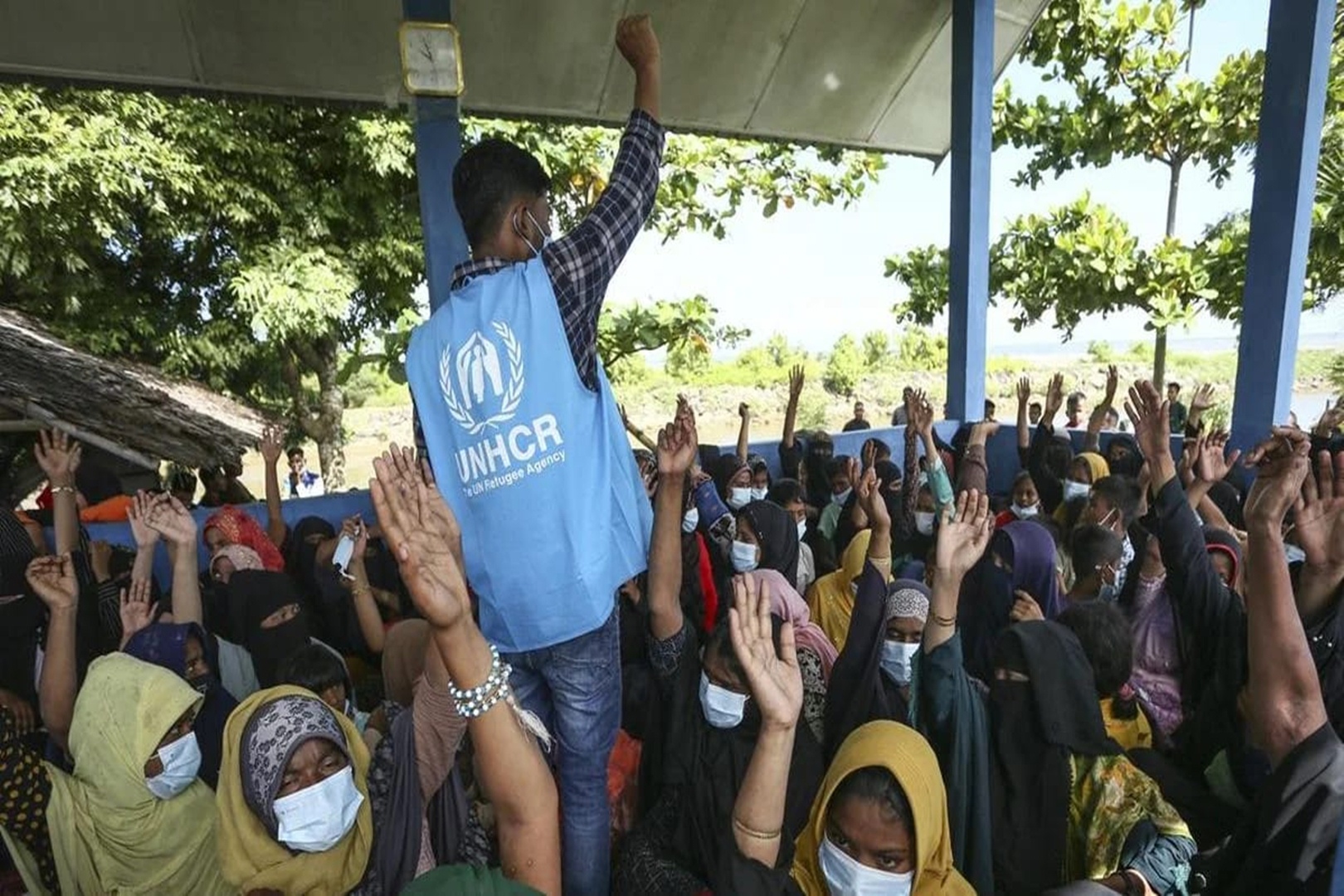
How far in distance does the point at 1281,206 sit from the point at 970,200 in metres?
2.58

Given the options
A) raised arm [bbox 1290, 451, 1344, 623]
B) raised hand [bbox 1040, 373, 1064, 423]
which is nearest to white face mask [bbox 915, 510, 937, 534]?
raised hand [bbox 1040, 373, 1064, 423]

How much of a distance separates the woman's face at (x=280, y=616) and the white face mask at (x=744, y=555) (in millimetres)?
1946

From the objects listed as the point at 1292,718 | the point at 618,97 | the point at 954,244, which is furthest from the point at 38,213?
the point at 1292,718

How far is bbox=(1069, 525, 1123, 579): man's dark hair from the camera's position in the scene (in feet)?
10.1

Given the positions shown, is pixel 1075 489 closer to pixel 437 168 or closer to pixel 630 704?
pixel 630 704

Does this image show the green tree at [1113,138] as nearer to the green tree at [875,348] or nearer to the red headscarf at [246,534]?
the red headscarf at [246,534]

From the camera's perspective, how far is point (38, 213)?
8.48m

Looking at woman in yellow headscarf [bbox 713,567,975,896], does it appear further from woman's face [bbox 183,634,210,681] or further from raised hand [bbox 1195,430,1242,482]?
woman's face [bbox 183,634,210,681]

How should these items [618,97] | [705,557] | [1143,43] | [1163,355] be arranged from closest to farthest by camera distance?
[705,557] < [618,97] < [1143,43] < [1163,355]

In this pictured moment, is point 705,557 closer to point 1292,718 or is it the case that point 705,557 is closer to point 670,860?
point 670,860

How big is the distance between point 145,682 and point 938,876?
81.1 inches

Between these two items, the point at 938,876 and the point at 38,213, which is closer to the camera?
the point at 938,876

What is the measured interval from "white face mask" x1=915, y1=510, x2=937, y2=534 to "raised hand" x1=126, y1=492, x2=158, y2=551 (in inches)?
149

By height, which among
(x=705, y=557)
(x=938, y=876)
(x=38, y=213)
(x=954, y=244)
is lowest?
(x=938, y=876)
